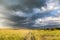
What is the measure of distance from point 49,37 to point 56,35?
96 mm

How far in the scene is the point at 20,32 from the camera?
2699 millimetres

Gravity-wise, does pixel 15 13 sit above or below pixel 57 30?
above

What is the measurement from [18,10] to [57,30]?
58cm

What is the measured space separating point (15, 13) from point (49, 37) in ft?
1.81

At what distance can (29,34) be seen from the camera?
2.72m

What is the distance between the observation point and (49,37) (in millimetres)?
2725

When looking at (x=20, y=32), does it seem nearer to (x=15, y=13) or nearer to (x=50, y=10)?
(x=15, y=13)

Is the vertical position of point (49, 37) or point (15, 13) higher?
point (15, 13)

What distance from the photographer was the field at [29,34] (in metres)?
2.70

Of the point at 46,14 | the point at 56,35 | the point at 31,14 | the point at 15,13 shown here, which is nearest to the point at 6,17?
the point at 15,13

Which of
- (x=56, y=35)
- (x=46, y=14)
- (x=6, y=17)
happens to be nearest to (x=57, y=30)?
(x=56, y=35)

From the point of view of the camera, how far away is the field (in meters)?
2.70

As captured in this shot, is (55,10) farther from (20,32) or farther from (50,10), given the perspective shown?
(20,32)

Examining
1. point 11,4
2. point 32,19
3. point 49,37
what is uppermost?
point 11,4
